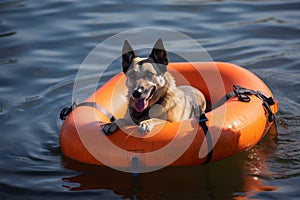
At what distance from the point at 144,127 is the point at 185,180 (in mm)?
827

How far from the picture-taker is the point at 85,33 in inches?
483

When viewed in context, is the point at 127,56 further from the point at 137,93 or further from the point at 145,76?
the point at 137,93

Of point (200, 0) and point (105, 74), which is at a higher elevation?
point (200, 0)

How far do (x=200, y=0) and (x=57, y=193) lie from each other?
802cm

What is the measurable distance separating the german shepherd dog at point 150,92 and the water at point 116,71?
66 centimetres

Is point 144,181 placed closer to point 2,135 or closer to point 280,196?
point 280,196

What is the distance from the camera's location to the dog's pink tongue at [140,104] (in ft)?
23.3

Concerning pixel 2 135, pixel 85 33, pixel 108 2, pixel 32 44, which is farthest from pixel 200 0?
pixel 2 135

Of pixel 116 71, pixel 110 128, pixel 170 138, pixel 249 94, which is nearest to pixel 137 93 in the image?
pixel 110 128

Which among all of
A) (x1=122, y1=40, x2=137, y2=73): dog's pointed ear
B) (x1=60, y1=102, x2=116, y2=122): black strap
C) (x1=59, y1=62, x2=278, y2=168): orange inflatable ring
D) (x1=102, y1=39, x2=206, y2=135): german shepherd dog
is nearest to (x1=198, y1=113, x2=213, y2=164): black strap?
(x1=59, y1=62, x2=278, y2=168): orange inflatable ring

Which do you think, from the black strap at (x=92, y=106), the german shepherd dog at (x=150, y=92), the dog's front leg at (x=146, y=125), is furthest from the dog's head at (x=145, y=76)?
the black strap at (x=92, y=106)

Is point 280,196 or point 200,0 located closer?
point 280,196

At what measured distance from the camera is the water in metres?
6.97

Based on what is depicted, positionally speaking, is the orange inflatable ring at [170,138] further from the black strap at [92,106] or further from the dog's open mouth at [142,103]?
the dog's open mouth at [142,103]
